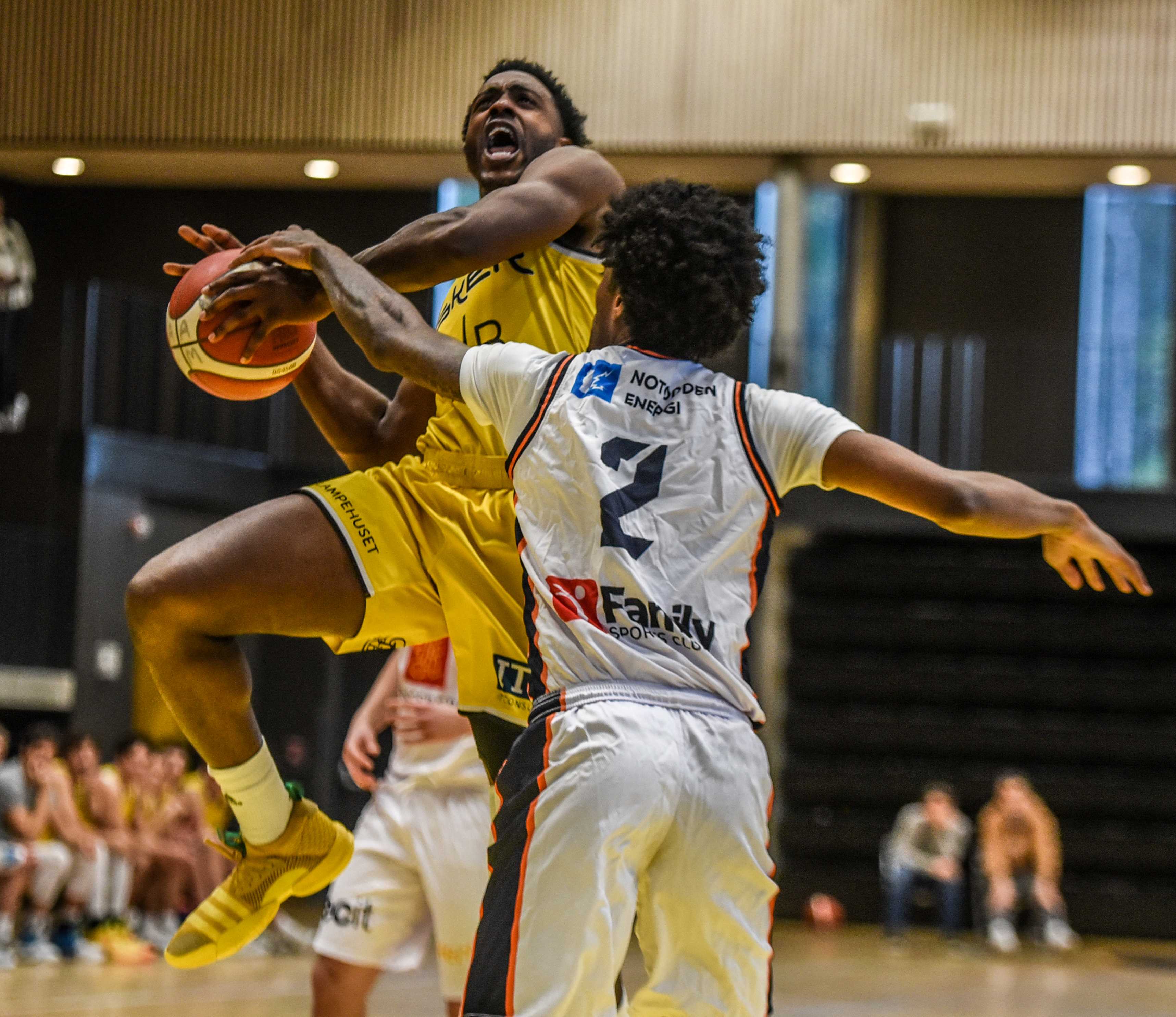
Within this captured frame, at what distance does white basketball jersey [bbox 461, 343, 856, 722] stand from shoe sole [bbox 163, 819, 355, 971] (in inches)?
38.8

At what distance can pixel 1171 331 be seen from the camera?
15.7m

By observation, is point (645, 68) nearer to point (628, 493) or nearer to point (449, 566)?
point (449, 566)

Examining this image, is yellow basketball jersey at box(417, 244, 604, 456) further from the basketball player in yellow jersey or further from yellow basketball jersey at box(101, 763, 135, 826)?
yellow basketball jersey at box(101, 763, 135, 826)

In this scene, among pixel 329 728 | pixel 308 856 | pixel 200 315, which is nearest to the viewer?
pixel 200 315

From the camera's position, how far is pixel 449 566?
10.3 feet

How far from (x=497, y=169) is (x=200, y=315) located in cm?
77

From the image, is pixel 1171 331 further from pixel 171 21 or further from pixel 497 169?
pixel 497 169

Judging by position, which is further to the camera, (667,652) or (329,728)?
(329,728)

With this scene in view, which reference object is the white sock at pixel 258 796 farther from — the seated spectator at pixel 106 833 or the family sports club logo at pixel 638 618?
the seated spectator at pixel 106 833

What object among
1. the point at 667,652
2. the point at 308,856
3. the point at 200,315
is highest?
the point at 200,315

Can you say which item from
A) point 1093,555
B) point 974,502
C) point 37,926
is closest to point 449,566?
point 974,502

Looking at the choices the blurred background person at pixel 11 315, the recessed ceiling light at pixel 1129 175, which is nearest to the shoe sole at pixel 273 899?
the blurred background person at pixel 11 315

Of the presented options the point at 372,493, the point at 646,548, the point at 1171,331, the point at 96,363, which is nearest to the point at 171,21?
the point at 96,363

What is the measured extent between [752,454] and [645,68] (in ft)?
35.5
